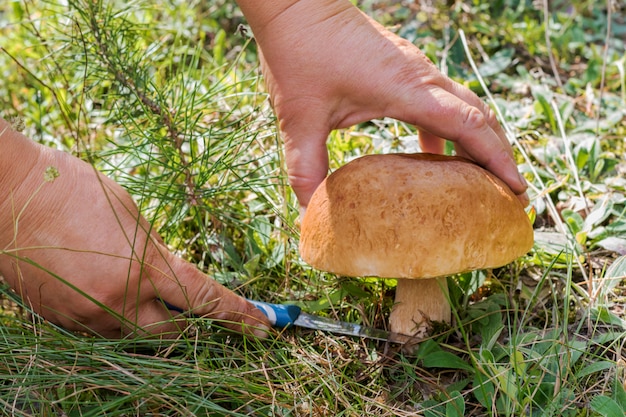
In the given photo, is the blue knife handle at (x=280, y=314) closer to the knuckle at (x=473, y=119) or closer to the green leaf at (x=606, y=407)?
the knuckle at (x=473, y=119)

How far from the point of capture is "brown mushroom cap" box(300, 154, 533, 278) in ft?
5.42

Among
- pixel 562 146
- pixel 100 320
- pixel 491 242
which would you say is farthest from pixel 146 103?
pixel 562 146

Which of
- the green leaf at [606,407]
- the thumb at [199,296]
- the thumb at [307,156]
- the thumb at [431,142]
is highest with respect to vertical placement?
the thumb at [307,156]

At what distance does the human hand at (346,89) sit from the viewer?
189cm

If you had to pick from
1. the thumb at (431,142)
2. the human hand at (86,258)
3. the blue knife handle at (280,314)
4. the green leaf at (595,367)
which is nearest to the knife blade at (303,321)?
the blue knife handle at (280,314)

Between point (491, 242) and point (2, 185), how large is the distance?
4.54ft

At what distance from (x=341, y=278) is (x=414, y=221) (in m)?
0.62

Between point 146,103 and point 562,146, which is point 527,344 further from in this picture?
point 146,103

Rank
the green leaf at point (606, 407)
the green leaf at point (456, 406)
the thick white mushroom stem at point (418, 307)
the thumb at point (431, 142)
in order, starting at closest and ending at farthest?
the green leaf at point (606, 407)
the green leaf at point (456, 406)
the thick white mushroom stem at point (418, 307)
the thumb at point (431, 142)

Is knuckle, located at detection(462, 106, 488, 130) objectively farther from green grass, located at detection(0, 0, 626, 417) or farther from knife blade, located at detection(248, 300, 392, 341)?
knife blade, located at detection(248, 300, 392, 341)

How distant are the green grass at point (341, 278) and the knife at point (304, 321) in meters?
0.04

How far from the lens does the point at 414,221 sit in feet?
5.46

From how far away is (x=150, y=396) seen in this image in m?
1.67

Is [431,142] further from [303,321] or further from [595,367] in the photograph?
[595,367]
